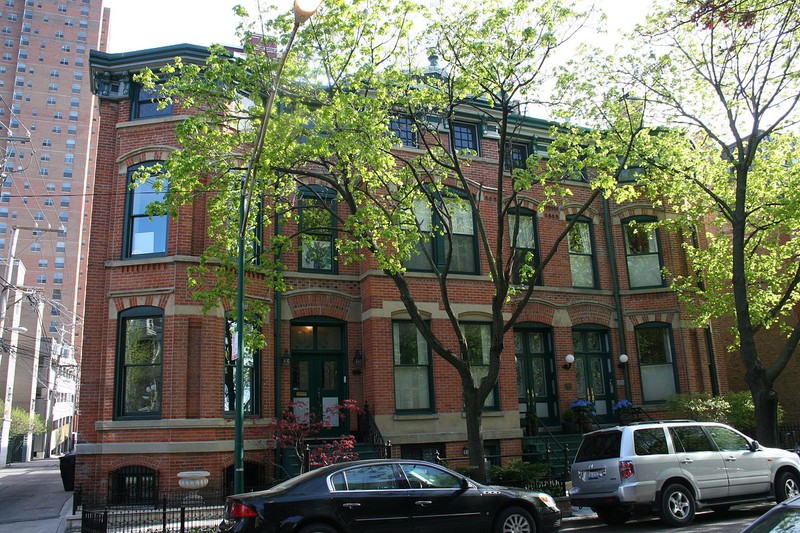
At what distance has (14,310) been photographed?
1973 inches

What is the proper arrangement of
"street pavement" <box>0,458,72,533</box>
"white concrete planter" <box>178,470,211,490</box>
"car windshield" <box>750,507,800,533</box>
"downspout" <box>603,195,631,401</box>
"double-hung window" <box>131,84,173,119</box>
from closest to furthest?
"car windshield" <box>750,507,800,533</box>
"white concrete planter" <box>178,470,211,490</box>
"street pavement" <box>0,458,72,533</box>
"double-hung window" <box>131,84,173,119</box>
"downspout" <box>603,195,631,401</box>

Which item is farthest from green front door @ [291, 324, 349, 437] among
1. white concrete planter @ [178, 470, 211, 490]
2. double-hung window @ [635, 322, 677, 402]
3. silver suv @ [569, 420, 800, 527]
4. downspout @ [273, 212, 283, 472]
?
double-hung window @ [635, 322, 677, 402]

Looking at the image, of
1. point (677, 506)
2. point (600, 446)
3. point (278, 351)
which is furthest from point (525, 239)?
point (677, 506)

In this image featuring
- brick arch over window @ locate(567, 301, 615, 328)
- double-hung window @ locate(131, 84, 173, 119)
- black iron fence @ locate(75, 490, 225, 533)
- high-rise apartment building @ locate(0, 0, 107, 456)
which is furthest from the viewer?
high-rise apartment building @ locate(0, 0, 107, 456)

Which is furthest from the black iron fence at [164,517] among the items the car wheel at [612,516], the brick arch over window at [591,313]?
the brick arch over window at [591,313]

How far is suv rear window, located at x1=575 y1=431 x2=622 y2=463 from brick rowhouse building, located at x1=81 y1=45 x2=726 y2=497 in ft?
9.23

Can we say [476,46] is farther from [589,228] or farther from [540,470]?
[589,228]

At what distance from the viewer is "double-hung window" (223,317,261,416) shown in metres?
16.3

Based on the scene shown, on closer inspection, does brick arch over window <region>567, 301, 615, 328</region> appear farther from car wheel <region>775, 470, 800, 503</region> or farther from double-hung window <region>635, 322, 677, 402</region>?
car wheel <region>775, 470, 800, 503</region>

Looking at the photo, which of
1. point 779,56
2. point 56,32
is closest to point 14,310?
point 779,56

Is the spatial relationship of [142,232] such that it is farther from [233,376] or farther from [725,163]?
[725,163]

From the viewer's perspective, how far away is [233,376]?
53.9 ft

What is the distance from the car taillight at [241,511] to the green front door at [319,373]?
8363 millimetres

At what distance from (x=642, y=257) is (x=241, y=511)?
17.0m
